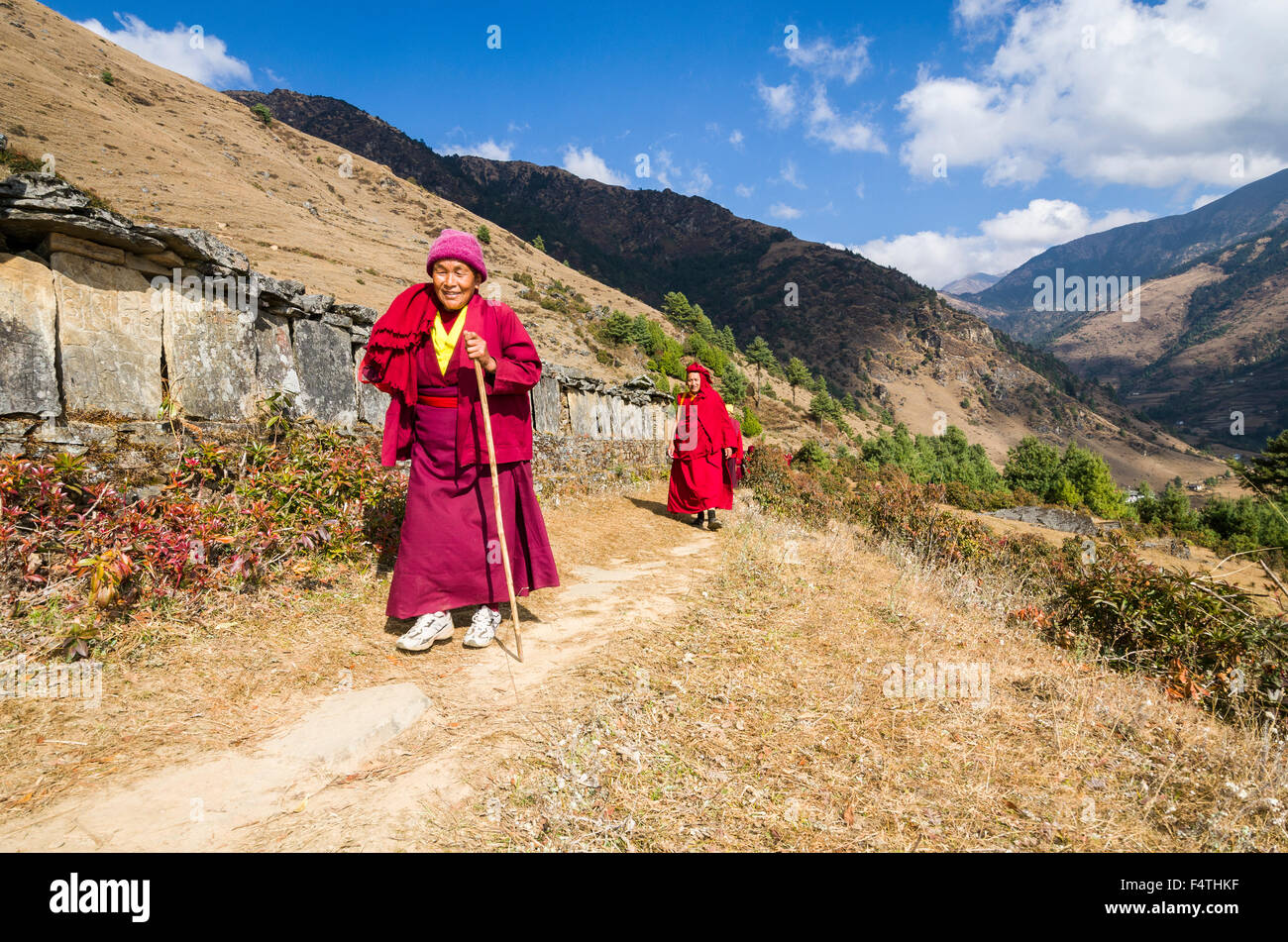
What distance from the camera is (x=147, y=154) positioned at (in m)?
36.9

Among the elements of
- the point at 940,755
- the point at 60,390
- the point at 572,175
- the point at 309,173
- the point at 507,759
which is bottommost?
the point at 940,755

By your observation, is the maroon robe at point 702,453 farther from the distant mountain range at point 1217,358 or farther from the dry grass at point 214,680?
the distant mountain range at point 1217,358

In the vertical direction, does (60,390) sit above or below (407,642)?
above

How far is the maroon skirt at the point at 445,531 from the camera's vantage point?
3.37 metres

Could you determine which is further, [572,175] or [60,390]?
[572,175]

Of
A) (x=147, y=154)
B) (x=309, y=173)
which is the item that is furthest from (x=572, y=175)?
(x=147, y=154)

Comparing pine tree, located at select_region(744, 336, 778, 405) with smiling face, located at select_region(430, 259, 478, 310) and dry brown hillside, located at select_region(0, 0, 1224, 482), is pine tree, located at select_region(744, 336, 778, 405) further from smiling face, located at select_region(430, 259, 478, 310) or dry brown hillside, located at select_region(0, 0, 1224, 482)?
smiling face, located at select_region(430, 259, 478, 310)

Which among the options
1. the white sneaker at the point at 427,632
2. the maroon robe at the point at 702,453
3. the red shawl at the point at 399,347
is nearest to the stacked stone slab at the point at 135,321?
the red shawl at the point at 399,347

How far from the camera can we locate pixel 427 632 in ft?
10.8

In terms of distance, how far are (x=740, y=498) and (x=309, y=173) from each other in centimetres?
6507

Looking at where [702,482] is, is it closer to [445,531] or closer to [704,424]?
[704,424]

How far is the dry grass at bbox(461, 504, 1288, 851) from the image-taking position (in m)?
1.90
